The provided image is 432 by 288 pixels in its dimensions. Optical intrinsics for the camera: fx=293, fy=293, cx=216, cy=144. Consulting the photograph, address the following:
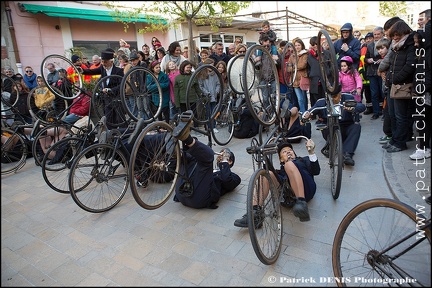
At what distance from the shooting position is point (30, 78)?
7688 mm

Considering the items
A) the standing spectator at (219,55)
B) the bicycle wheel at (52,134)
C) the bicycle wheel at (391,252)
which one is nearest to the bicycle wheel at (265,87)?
the bicycle wheel at (391,252)

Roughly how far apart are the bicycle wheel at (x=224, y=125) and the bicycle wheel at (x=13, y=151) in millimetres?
3787

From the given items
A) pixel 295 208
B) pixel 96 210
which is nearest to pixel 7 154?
pixel 96 210

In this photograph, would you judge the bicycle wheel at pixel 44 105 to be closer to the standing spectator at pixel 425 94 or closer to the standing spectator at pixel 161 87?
the standing spectator at pixel 161 87

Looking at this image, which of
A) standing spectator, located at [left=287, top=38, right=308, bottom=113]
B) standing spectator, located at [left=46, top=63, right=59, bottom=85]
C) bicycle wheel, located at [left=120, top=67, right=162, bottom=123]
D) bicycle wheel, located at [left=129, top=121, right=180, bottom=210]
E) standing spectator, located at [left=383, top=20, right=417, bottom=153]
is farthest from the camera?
standing spectator, located at [left=287, top=38, right=308, bottom=113]

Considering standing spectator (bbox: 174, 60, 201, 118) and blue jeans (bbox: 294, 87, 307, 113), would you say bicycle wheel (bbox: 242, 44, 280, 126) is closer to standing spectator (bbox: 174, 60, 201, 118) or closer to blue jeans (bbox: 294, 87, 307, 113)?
standing spectator (bbox: 174, 60, 201, 118)

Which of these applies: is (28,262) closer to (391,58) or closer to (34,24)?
(391,58)

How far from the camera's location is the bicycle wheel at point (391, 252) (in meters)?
1.83

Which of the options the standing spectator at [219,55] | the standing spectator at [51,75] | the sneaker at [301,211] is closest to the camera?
the sneaker at [301,211]

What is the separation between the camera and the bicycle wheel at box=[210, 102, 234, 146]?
6.22 meters

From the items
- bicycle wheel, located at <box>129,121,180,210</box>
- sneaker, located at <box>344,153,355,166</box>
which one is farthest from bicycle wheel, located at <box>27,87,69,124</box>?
sneaker, located at <box>344,153,355,166</box>

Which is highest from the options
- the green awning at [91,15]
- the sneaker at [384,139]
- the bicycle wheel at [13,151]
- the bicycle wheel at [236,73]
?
the green awning at [91,15]

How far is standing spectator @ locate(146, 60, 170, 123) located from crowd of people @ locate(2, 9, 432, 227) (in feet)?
0.07

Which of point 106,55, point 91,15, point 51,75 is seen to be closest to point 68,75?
point 51,75
